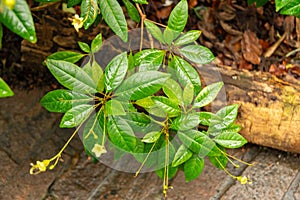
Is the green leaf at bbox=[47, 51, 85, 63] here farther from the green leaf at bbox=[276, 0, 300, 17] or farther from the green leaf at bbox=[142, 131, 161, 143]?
the green leaf at bbox=[276, 0, 300, 17]

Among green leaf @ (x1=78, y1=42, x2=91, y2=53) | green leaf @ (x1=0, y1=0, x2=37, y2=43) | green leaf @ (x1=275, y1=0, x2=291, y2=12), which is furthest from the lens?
green leaf @ (x1=78, y1=42, x2=91, y2=53)

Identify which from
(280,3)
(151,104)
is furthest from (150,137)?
(280,3)

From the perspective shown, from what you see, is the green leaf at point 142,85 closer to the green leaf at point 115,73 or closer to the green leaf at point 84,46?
the green leaf at point 115,73

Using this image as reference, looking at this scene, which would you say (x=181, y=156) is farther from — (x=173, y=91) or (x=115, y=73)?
(x=115, y=73)

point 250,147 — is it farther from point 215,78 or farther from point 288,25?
point 288,25

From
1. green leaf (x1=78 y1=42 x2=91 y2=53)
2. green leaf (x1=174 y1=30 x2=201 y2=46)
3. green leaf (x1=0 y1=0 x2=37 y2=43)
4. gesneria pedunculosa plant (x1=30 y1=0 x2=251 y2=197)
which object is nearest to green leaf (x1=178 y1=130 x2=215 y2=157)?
gesneria pedunculosa plant (x1=30 y1=0 x2=251 y2=197)

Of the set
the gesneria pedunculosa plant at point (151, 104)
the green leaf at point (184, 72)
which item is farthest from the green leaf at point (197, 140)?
the green leaf at point (184, 72)
